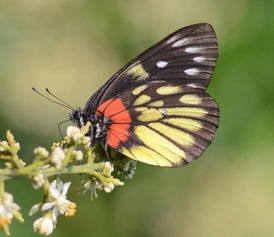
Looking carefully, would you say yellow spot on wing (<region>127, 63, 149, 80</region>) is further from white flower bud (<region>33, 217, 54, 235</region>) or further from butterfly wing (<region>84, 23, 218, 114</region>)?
white flower bud (<region>33, 217, 54, 235</region>)

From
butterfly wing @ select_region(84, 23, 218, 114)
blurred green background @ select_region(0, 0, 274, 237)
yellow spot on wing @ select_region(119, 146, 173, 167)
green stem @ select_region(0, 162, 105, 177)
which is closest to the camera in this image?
green stem @ select_region(0, 162, 105, 177)

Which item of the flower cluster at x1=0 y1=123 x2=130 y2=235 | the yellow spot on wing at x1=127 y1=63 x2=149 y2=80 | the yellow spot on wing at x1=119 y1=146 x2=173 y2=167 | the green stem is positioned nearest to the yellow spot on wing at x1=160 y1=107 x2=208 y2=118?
the yellow spot on wing at x1=127 y1=63 x2=149 y2=80

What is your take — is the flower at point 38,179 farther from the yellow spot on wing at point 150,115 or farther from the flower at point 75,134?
the yellow spot on wing at point 150,115

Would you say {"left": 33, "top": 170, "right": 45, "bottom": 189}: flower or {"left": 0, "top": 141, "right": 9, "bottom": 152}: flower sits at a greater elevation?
{"left": 0, "top": 141, "right": 9, "bottom": 152}: flower

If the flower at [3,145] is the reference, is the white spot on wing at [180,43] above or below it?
Answer: above

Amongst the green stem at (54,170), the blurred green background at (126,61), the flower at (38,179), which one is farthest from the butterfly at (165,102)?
the blurred green background at (126,61)

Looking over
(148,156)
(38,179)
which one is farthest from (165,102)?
(38,179)

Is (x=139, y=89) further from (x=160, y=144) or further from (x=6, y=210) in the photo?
(x=6, y=210)
